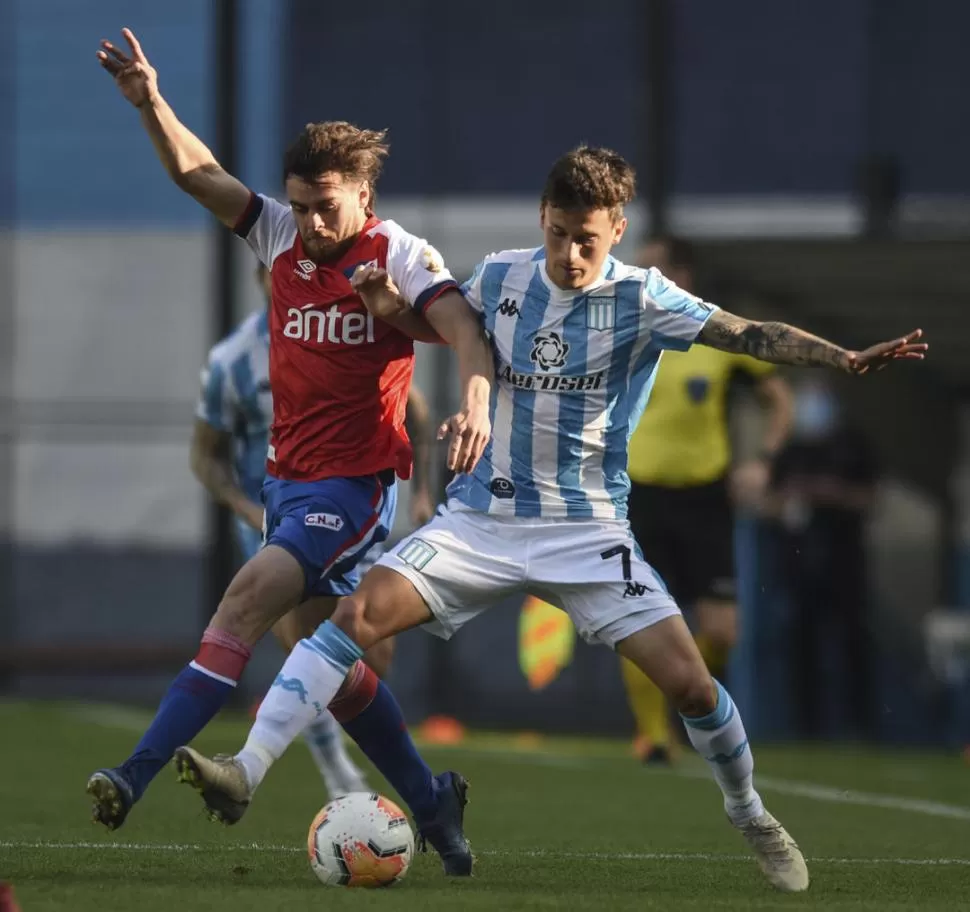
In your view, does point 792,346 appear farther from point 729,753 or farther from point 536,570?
point 729,753

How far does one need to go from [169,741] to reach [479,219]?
11456 millimetres

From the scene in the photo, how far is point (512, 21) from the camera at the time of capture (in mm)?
16234

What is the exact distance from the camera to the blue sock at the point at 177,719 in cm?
514

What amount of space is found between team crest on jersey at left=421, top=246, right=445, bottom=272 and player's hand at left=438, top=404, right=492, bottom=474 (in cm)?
75

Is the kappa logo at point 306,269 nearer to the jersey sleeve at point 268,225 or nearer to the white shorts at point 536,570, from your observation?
the jersey sleeve at point 268,225

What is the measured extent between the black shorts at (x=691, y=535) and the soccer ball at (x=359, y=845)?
483 cm

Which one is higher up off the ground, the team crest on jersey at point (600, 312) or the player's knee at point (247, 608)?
the team crest on jersey at point (600, 312)

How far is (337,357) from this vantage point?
19.2ft

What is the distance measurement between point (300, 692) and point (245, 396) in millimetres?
2565

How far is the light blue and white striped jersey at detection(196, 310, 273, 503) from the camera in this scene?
7.58 metres

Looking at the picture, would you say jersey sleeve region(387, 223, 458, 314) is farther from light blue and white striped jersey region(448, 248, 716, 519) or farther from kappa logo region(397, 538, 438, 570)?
kappa logo region(397, 538, 438, 570)

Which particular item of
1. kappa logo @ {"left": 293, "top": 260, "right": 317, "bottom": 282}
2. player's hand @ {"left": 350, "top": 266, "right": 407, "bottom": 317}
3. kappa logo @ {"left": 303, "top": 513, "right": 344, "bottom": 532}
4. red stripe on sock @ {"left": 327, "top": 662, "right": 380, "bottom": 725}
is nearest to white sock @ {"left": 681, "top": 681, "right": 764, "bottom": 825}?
A: red stripe on sock @ {"left": 327, "top": 662, "right": 380, "bottom": 725}

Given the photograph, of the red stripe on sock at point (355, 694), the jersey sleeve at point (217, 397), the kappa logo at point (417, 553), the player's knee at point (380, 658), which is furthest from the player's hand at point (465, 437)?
the jersey sleeve at point (217, 397)

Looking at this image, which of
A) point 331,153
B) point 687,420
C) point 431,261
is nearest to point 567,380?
point 431,261
